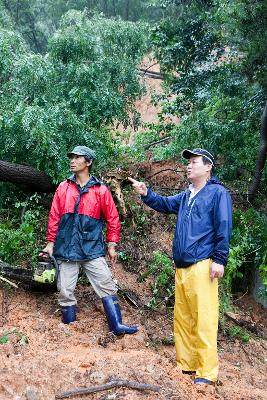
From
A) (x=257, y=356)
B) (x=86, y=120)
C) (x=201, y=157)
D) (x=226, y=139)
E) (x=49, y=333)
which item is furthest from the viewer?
(x=226, y=139)

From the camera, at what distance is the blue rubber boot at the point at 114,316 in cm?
490

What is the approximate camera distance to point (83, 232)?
15.9 feet

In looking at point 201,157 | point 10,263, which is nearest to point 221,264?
point 201,157

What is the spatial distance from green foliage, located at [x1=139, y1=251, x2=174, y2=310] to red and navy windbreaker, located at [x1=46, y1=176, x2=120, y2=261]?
1653mm

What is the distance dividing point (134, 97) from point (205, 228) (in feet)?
19.2

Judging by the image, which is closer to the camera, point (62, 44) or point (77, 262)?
point (77, 262)

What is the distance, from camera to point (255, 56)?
798 centimetres

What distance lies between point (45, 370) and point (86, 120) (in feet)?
16.1

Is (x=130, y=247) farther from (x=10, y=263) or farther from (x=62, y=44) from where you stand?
(x=62, y=44)

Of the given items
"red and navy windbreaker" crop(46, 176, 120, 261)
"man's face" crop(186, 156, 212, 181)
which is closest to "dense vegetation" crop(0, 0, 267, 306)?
"red and navy windbreaker" crop(46, 176, 120, 261)

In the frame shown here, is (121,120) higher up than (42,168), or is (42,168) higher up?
(121,120)

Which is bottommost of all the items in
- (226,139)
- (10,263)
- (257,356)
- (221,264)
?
(257,356)

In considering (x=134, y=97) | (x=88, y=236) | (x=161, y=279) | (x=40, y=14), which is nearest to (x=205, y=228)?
(x=88, y=236)

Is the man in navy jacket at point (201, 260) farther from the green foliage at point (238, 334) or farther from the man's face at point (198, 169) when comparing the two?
the green foliage at point (238, 334)
